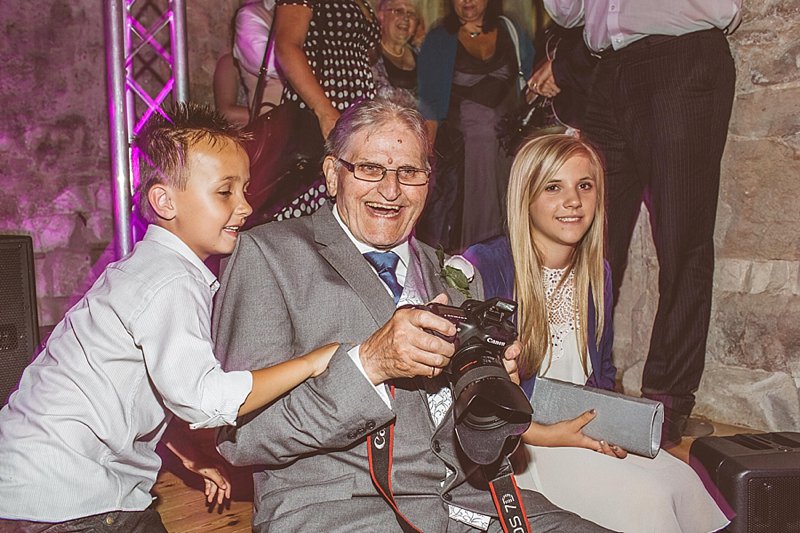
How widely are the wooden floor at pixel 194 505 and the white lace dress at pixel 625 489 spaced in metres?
1.11

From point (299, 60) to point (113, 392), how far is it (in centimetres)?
240

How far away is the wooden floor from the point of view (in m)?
2.53

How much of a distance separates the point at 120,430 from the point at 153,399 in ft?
0.37

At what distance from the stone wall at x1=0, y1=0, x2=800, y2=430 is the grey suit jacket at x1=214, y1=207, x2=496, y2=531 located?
2.51 m

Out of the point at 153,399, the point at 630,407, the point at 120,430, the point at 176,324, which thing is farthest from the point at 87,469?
the point at 630,407

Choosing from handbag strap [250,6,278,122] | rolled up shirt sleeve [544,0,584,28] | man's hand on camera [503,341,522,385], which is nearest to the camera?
man's hand on camera [503,341,522,385]

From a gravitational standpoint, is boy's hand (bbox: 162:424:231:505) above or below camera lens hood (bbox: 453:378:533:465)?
below

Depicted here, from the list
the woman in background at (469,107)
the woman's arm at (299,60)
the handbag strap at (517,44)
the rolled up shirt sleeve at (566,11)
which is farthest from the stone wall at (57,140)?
the rolled up shirt sleeve at (566,11)

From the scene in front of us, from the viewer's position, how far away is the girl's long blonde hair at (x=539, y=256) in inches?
93.7

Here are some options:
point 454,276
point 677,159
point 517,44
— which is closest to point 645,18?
point 677,159

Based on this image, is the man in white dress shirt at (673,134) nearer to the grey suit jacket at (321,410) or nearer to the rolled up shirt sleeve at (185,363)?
the grey suit jacket at (321,410)

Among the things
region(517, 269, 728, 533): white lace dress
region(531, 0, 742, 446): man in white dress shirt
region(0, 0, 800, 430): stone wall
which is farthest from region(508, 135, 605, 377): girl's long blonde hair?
region(0, 0, 800, 430): stone wall

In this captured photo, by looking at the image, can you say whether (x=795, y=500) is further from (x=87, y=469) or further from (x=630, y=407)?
(x=87, y=469)

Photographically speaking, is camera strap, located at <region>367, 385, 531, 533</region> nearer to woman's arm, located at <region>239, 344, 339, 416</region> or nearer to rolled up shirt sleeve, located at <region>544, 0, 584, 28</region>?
woman's arm, located at <region>239, 344, 339, 416</region>
